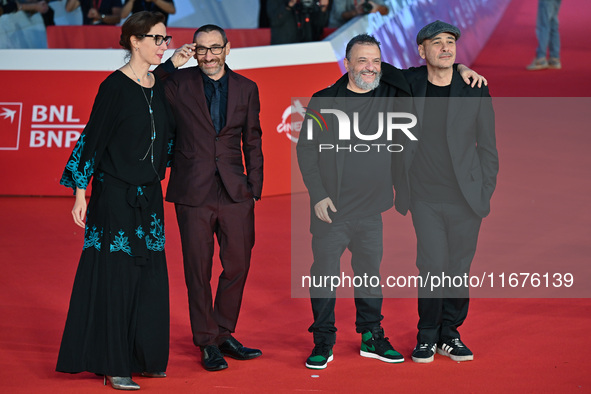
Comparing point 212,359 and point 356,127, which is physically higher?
point 356,127

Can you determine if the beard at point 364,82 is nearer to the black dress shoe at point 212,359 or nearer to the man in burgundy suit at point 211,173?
the man in burgundy suit at point 211,173

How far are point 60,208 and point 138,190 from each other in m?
4.09

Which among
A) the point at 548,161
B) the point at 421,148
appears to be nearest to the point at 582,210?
the point at 548,161

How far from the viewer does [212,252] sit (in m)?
4.84

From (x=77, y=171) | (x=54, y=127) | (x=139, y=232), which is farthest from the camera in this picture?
(x=54, y=127)

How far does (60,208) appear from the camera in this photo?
27.2 ft

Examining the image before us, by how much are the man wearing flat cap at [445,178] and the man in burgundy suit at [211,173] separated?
2.76 ft

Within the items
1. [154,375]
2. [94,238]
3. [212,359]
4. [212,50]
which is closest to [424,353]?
[212,359]

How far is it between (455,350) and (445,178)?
0.91m

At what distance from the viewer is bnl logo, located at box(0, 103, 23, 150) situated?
852 cm

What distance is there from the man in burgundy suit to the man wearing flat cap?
0.84 metres

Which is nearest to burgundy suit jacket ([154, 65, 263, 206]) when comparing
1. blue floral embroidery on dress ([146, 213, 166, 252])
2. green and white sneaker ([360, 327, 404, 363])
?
blue floral embroidery on dress ([146, 213, 166, 252])

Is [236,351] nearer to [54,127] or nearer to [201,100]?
[201,100]

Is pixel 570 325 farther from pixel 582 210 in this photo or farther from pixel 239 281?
pixel 582 210
